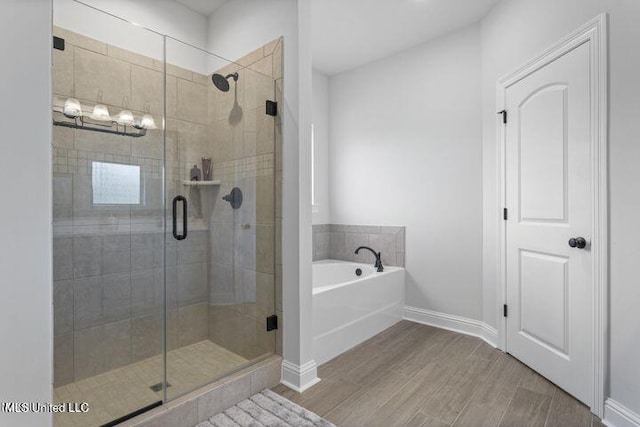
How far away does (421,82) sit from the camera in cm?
327

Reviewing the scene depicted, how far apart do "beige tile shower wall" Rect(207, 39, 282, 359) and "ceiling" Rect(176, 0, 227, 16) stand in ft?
2.59

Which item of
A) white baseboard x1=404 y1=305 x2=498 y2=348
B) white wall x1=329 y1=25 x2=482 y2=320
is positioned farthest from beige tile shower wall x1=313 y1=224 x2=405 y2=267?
white baseboard x1=404 y1=305 x2=498 y2=348

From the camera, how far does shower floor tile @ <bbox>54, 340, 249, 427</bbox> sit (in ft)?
5.22

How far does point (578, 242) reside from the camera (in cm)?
188

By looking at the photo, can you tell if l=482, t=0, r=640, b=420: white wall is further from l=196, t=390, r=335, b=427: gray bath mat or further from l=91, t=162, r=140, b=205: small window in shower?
l=91, t=162, r=140, b=205: small window in shower

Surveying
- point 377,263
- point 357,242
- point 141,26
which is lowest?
point 377,263

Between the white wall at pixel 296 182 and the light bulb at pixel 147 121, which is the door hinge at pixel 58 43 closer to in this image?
the light bulb at pixel 147 121

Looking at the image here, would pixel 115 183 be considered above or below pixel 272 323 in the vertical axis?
above

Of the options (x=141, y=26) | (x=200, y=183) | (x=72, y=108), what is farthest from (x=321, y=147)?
(x=72, y=108)

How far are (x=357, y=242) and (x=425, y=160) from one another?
115 cm

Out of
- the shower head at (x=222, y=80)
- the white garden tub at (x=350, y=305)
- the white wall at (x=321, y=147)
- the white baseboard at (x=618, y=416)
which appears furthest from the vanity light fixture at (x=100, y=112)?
the white baseboard at (x=618, y=416)
